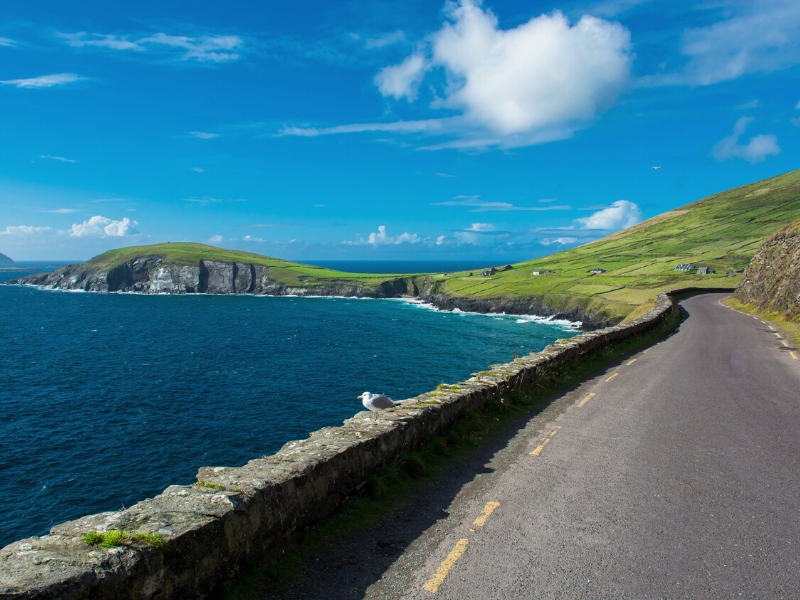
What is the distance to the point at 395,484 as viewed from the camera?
30.5 ft

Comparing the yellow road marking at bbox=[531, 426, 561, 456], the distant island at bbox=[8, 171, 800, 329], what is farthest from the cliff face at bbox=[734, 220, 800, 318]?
the yellow road marking at bbox=[531, 426, 561, 456]

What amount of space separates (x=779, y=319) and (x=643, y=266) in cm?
11029

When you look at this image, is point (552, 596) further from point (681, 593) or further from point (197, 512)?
point (197, 512)

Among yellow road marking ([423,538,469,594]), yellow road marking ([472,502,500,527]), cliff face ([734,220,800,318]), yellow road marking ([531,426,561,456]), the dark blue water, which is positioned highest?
cliff face ([734,220,800,318])

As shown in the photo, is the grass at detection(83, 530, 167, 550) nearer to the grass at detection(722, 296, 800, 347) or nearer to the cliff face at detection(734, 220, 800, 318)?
the grass at detection(722, 296, 800, 347)

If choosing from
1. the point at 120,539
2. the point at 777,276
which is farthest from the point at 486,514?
the point at 777,276

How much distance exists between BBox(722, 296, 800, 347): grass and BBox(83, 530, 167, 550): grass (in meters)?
32.6

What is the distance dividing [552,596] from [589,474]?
13.9 feet

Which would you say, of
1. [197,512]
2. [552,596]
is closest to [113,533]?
[197,512]

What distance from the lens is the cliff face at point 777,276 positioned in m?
39.7

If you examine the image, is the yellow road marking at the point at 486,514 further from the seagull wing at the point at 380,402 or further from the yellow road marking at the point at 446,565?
the seagull wing at the point at 380,402

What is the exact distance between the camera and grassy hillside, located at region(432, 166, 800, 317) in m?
104

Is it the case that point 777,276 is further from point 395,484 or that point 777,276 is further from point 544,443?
point 395,484

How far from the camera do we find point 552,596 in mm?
6035
